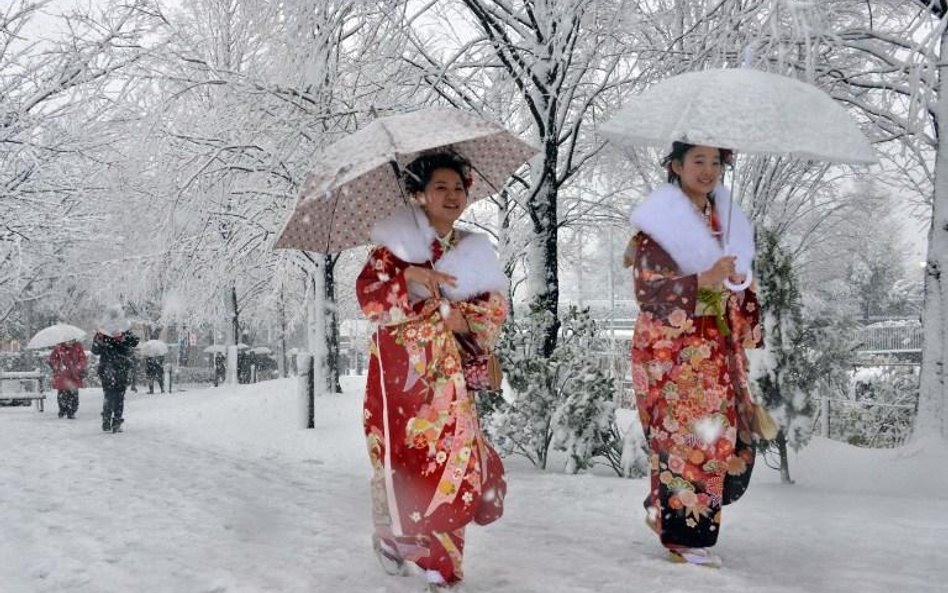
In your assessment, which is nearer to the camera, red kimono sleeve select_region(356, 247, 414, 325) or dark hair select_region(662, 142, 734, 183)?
red kimono sleeve select_region(356, 247, 414, 325)

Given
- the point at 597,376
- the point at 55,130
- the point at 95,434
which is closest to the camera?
the point at 597,376

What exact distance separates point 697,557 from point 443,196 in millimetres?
1977

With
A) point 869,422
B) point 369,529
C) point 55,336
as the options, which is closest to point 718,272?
point 369,529

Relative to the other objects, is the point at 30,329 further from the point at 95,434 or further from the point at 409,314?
the point at 409,314

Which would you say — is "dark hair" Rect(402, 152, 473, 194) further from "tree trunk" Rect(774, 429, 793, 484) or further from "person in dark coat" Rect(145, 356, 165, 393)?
"person in dark coat" Rect(145, 356, 165, 393)

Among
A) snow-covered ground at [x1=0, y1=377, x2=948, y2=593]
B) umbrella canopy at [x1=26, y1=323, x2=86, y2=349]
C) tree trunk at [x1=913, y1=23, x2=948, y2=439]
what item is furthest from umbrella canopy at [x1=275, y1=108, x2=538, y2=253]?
umbrella canopy at [x1=26, y1=323, x2=86, y2=349]

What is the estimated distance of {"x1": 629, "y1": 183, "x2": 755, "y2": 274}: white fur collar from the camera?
363cm

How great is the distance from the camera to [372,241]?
3.73m

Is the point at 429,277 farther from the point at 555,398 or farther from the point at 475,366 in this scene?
the point at 555,398

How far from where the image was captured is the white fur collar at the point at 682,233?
11.9 ft

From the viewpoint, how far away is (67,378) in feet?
46.7

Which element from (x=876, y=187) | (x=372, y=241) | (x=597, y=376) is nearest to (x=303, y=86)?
(x=597, y=376)

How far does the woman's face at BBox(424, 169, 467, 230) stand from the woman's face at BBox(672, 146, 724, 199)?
41.5 inches

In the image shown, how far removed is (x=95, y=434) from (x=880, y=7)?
36.3 feet
